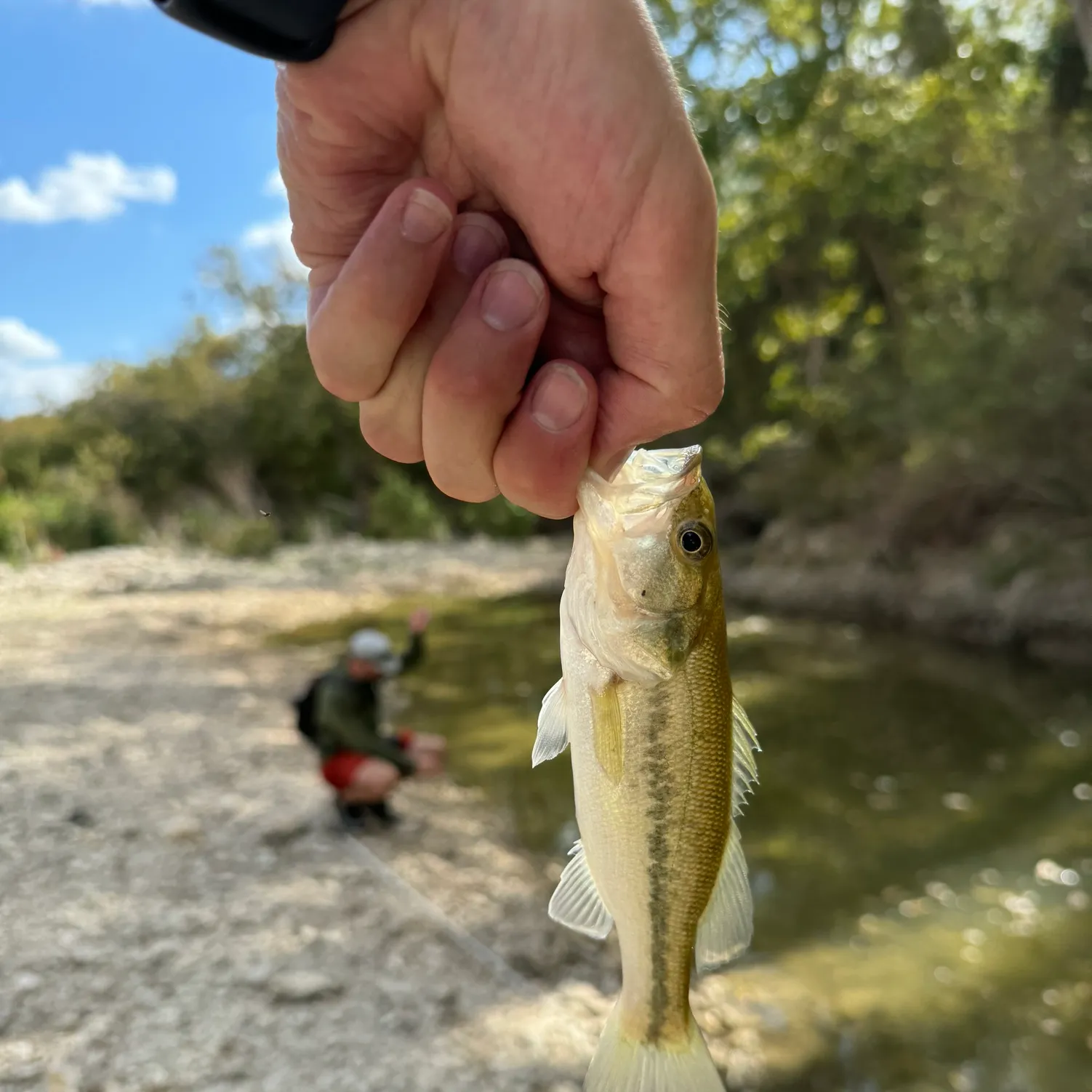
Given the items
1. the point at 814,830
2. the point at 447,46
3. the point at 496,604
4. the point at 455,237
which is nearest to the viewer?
the point at 447,46

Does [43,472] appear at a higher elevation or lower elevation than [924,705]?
higher

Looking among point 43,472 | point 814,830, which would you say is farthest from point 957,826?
point 43,472

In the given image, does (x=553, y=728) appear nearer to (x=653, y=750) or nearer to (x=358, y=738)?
(x=653, y=750)

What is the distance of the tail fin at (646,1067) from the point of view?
67.3 inches

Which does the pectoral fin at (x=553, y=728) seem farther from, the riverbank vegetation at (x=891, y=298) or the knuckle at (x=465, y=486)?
the riverbank vegetation at (x=891, y=298)

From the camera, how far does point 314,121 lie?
1475mm

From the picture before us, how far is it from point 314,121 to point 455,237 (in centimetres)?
30

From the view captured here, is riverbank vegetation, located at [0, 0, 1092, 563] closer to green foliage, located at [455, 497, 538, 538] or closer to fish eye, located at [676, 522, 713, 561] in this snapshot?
fish eye, located at [676, 522, 713, 561]

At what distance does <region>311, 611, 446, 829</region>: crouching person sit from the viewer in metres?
5.63

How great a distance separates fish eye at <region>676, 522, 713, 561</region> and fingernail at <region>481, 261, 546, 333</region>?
504 millimetres

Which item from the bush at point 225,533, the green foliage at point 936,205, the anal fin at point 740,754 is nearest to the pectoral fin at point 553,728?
the anal fin at point 740,754

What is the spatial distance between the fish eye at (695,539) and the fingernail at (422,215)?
0.71m

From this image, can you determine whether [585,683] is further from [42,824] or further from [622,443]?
[42,824]

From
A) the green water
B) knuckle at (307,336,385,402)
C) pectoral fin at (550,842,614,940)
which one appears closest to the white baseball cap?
the green water
